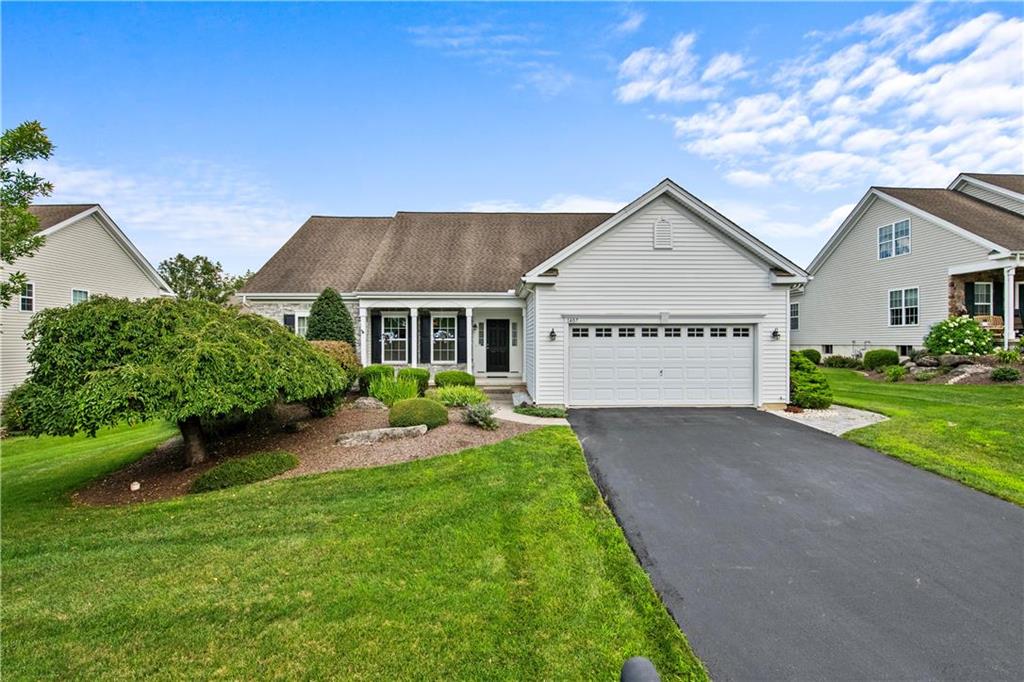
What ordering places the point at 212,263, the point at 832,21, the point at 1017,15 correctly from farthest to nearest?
the point at 212,263
the point at 832,21
the point at 1017,15

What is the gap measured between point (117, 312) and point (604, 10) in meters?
13.2

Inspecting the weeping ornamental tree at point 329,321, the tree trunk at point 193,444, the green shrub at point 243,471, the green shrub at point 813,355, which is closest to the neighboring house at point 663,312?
the green shrub at point 243,471

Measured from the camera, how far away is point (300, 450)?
7.88 meters

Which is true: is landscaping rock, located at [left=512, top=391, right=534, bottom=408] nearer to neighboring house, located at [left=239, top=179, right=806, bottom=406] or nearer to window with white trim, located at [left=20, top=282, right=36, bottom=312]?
neighboring house, located at [left=239, top=179, right=806, bottom=406]

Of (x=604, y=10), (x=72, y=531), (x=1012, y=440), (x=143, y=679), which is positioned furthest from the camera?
(x=604, y=10)

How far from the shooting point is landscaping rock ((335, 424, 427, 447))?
803 cm

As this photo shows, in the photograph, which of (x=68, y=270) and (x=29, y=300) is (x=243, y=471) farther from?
(x=68, y=270)

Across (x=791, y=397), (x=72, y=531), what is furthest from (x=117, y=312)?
(x=791, y=397)

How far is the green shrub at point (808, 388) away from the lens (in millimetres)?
11211

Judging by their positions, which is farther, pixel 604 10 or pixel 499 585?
pixel 604 10

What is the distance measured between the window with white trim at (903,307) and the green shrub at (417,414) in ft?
69.8

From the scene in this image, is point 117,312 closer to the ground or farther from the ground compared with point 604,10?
closer to the ground

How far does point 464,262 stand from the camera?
56.3 ft

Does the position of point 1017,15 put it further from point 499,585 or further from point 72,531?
point 72,531
